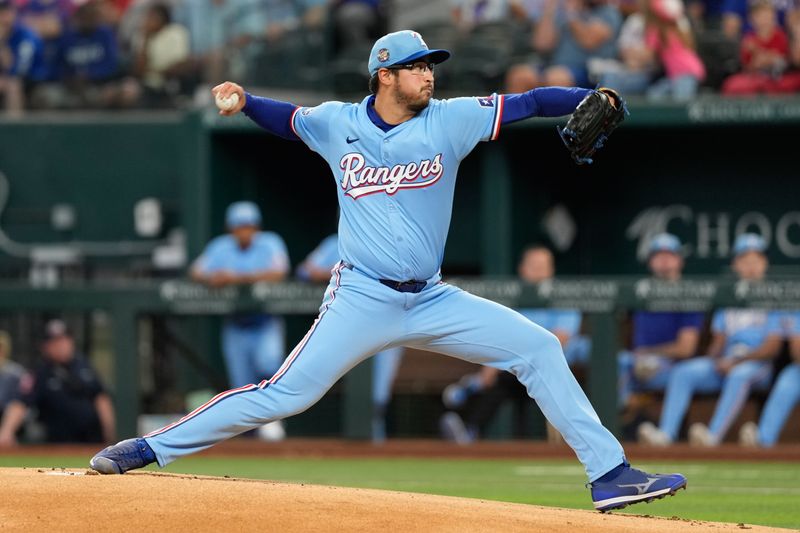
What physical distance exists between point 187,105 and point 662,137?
443 centimetres

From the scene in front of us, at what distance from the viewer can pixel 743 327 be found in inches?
423

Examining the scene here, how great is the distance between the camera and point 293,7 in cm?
1284

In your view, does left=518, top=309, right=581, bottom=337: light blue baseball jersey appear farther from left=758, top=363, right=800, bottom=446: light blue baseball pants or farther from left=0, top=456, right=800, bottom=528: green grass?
left=758, top=363, right=800, bottom=446: light blue baseball pants

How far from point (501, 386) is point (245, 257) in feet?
7.67

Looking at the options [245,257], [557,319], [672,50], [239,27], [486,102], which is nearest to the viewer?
[486,102]

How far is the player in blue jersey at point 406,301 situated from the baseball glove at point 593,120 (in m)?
0.07

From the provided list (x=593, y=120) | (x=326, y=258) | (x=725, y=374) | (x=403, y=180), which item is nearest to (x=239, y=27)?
(x=326, y=258)

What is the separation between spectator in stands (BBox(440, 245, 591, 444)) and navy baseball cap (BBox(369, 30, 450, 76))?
5.41m

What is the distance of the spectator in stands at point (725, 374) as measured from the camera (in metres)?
10.5

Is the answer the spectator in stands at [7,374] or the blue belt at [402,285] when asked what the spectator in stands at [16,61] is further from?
the blue belt at [402,285]

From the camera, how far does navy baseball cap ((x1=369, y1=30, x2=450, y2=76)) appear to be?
18.4ft

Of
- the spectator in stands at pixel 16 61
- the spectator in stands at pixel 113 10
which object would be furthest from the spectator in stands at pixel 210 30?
the spectator in stands at pixel 16 61

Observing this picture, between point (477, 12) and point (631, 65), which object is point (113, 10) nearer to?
point (477, 12)

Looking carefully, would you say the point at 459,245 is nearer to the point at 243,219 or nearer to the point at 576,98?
the point at 243,219
